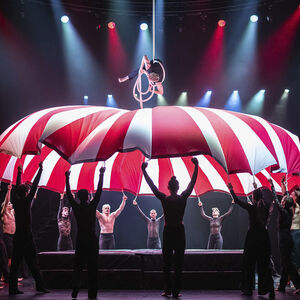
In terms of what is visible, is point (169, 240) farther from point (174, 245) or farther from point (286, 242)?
point (286, 242)

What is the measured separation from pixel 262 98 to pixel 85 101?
16.4 ft

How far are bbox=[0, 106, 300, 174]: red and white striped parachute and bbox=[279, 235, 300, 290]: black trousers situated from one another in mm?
1598

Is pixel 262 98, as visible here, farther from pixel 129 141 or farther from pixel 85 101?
pixel 129 141

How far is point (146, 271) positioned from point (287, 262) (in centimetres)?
217

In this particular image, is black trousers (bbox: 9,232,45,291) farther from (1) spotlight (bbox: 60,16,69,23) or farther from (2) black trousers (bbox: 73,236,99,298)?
(1) spotlight (bbox: 60,16,69,23)

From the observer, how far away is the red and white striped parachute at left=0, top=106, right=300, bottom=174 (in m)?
4.73

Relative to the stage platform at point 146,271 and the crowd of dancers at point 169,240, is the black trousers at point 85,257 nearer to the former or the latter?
the crowd of dancers at point 169,240

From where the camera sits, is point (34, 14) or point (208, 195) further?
point (208, 195)

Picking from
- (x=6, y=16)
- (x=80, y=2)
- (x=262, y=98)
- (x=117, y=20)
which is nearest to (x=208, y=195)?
(x=262, y=98)

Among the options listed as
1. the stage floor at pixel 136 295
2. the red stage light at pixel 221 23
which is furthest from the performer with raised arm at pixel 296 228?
the red stage light at pixel 221 23

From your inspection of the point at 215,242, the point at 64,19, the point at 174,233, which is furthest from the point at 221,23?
the point at 174,233

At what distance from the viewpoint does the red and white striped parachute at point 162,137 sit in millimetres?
4732

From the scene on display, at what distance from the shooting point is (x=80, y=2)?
10.2 m

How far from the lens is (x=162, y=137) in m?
4.77
